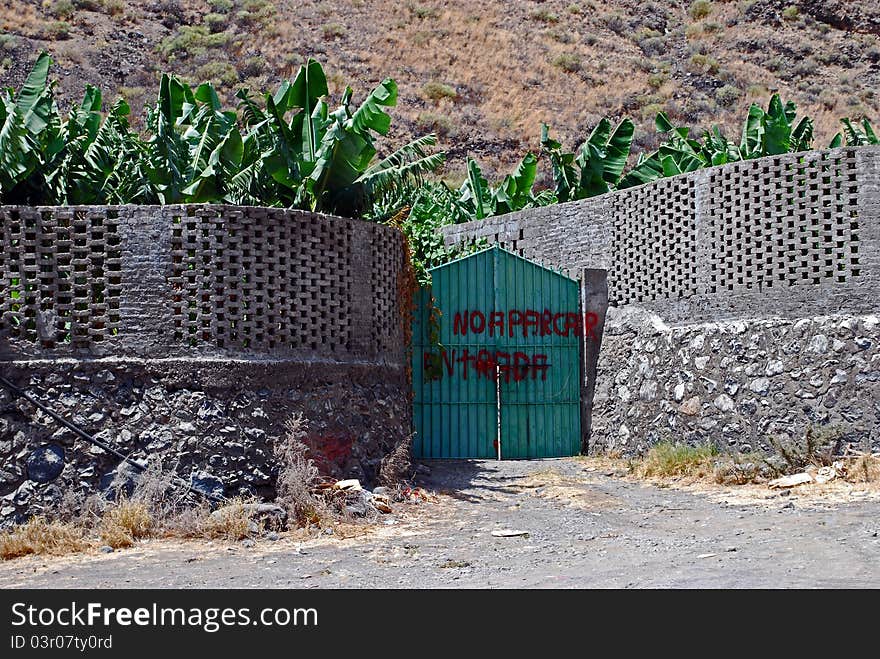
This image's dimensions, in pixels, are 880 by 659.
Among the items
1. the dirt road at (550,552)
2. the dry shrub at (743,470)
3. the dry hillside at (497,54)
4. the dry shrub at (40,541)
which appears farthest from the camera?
the dry hillside at (497,54)

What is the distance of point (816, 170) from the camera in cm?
1320

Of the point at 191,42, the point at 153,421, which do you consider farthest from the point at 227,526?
the point at 191,42

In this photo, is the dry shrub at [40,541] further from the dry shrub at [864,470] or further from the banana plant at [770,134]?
the banana plant at [770,134]

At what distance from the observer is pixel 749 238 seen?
13672 millimetres

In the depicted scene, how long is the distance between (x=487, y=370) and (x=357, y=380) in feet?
12.4

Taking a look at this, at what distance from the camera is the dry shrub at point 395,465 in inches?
477

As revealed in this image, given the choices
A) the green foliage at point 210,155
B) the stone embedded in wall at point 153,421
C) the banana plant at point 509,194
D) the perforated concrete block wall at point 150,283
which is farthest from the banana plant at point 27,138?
the banana plant at point 509,194

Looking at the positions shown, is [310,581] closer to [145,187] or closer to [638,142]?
[145,187]

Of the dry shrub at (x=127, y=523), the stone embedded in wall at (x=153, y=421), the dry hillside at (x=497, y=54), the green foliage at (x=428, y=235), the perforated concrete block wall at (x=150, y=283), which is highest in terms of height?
the dry hillside at (x=497, y=54)

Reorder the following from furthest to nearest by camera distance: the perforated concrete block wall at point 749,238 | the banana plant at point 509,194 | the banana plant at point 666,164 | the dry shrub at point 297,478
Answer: the banana plant at point 509,194
the banana plant at point 666,164
the perforated concrete block wall at point 749,238
the dry shrub at point 297,478

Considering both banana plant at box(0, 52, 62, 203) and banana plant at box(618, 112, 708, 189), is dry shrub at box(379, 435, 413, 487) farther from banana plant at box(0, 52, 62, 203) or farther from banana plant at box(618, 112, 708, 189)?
banana plant at box(618, 112, 708, 189)

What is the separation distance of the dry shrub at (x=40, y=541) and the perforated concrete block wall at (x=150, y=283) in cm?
181

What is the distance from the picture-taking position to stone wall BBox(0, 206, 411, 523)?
1053 centimetres

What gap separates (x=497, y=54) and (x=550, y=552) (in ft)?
135
